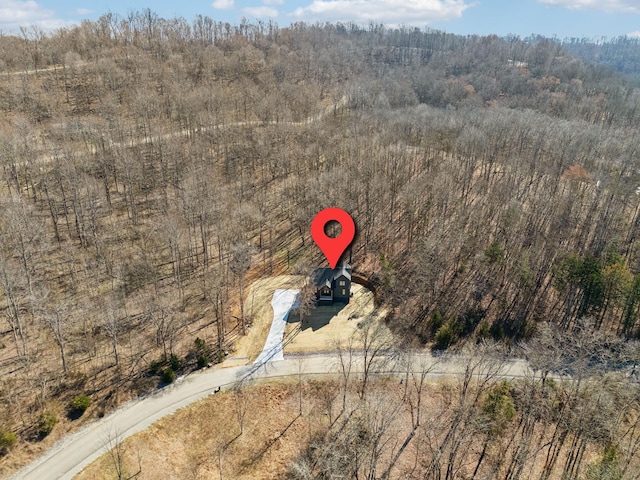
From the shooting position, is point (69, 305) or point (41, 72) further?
point (41, 72)

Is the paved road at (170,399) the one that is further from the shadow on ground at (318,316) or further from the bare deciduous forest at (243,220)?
the shadow on ground at (318,316)

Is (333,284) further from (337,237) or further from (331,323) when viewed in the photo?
(337,237)

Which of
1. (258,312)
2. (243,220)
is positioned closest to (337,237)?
(243,220)

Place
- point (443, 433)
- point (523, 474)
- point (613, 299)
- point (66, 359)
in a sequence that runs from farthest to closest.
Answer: point (613, 299)
point (66, 359)
point (443, 433)
point (523, 474)

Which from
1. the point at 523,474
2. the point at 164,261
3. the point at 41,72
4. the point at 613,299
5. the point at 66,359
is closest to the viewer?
the point at 523,474

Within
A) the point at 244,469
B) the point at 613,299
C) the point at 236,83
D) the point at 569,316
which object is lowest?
the point at 244,469

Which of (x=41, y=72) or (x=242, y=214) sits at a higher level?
(x=41, y=72)

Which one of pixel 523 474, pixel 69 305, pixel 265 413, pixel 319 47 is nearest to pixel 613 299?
pixel 523 474

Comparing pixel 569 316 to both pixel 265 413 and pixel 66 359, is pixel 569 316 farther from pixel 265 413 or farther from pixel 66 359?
pixel 66 359

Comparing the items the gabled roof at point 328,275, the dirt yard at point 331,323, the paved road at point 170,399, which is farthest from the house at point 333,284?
the paved road at point 170,399
